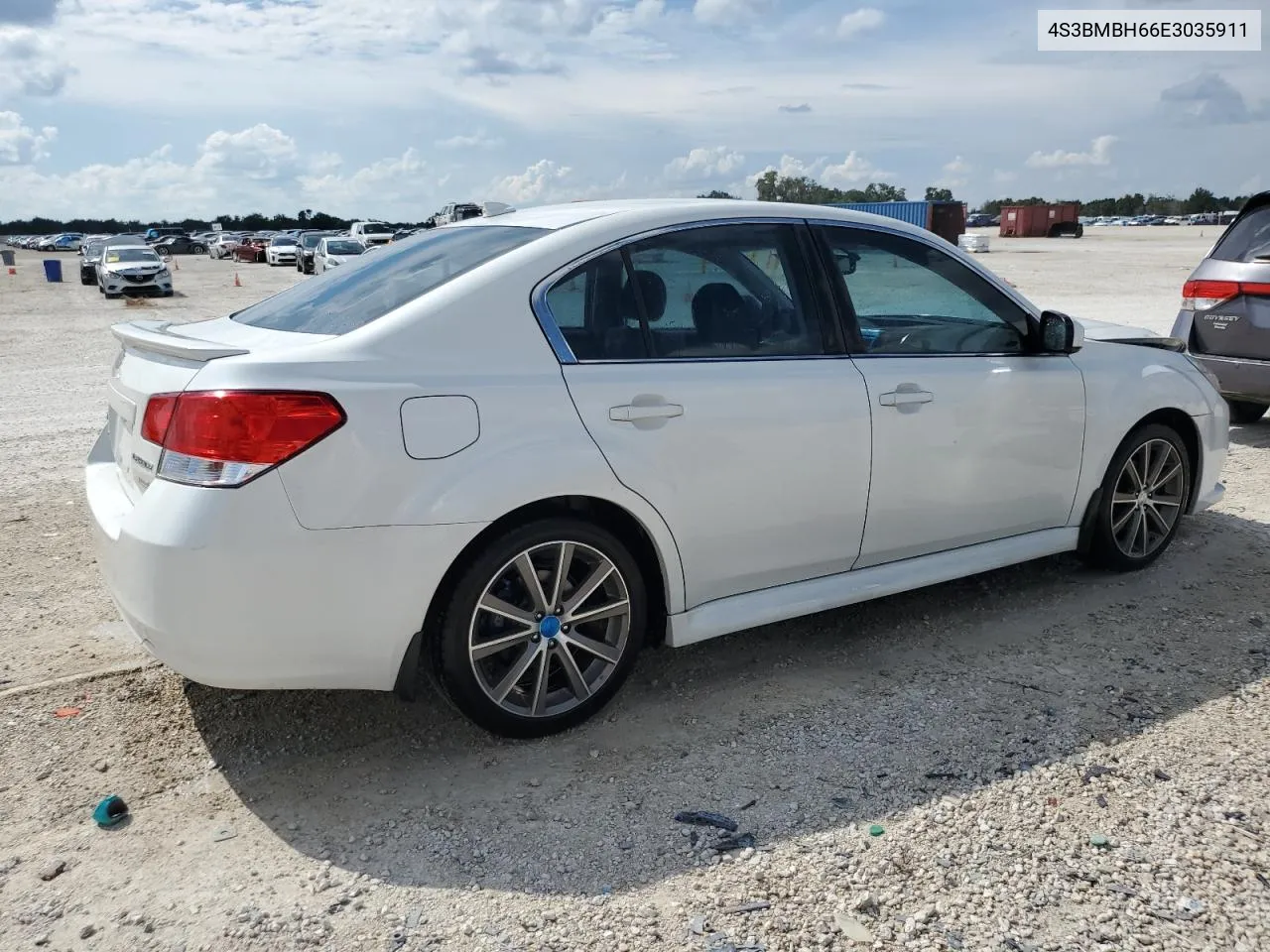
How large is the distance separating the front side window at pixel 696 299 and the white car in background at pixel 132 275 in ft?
91.6

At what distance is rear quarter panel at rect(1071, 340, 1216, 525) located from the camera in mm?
4664

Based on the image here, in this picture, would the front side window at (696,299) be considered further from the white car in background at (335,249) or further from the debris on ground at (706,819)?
the white car in background at (335,249)

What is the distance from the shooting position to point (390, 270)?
3.78m

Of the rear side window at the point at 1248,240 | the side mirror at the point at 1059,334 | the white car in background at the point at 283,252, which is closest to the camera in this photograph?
the side mirror at the point at 1059,334

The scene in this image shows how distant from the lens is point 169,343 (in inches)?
129

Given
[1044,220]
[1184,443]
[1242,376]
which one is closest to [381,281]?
[1184,443]

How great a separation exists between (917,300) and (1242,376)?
14.8 feet

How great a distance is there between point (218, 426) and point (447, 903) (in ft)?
4.67

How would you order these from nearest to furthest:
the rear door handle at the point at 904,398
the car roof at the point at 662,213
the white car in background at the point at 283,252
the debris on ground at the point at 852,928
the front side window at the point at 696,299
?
the debris on ground at the point at 852,928 → the front side window at the point at 696,299 → the car roof at the point at 662,213 → the rear door handle at the point at 904,398 → the white car in background at the point at 283,252

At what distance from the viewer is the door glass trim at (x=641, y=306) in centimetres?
338

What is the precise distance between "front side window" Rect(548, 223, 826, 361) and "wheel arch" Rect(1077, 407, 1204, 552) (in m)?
1.76

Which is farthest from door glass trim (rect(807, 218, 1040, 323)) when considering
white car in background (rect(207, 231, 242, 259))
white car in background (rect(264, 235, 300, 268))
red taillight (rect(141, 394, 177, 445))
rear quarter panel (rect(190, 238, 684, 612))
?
white car in background (rect(207, 231, 242, 259))

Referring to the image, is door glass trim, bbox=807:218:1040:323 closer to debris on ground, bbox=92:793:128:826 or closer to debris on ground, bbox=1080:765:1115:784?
debris on ground, bbox=1080:765:1115:784

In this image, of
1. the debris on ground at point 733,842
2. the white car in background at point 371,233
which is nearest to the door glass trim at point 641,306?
the debris on ground at point 733,842
